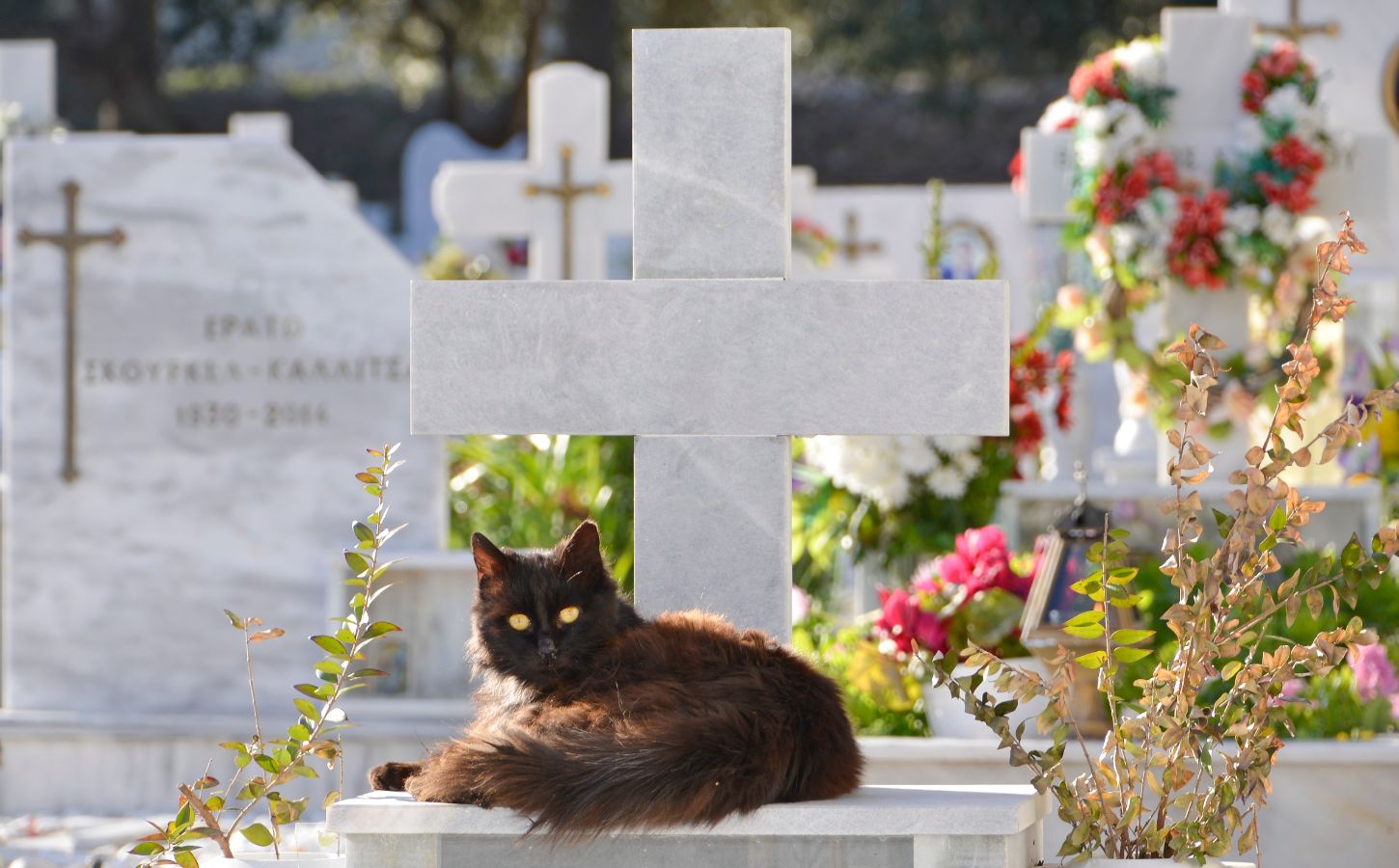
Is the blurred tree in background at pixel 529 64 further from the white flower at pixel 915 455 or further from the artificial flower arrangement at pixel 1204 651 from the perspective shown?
the artificial flower arrangement at pixel 1204 651

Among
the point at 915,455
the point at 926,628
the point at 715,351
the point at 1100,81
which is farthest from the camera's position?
the point at 1100,81

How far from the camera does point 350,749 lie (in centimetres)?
528

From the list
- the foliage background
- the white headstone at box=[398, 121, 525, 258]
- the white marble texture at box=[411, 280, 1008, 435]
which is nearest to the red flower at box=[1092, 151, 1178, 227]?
the white marble texture at box=[411, 280, 1008, 435]

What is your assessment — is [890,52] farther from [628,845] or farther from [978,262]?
[628,845]

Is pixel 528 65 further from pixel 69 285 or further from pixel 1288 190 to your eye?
pixel 69 285

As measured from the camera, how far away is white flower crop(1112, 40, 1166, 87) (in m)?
7.22

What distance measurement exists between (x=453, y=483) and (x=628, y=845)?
16.9 ft

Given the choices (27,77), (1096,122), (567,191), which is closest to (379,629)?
(1096,122)

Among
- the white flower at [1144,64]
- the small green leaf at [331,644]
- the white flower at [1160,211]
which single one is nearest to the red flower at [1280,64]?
the white flower at [1144,64]

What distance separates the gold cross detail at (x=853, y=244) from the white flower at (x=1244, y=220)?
21.8 feet

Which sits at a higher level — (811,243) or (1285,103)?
(1285,103)

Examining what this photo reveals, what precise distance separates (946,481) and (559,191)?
3.85 metres

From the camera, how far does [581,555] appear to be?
107 inches

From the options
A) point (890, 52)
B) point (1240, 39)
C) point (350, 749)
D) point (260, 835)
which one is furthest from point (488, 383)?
point (890, 52)
